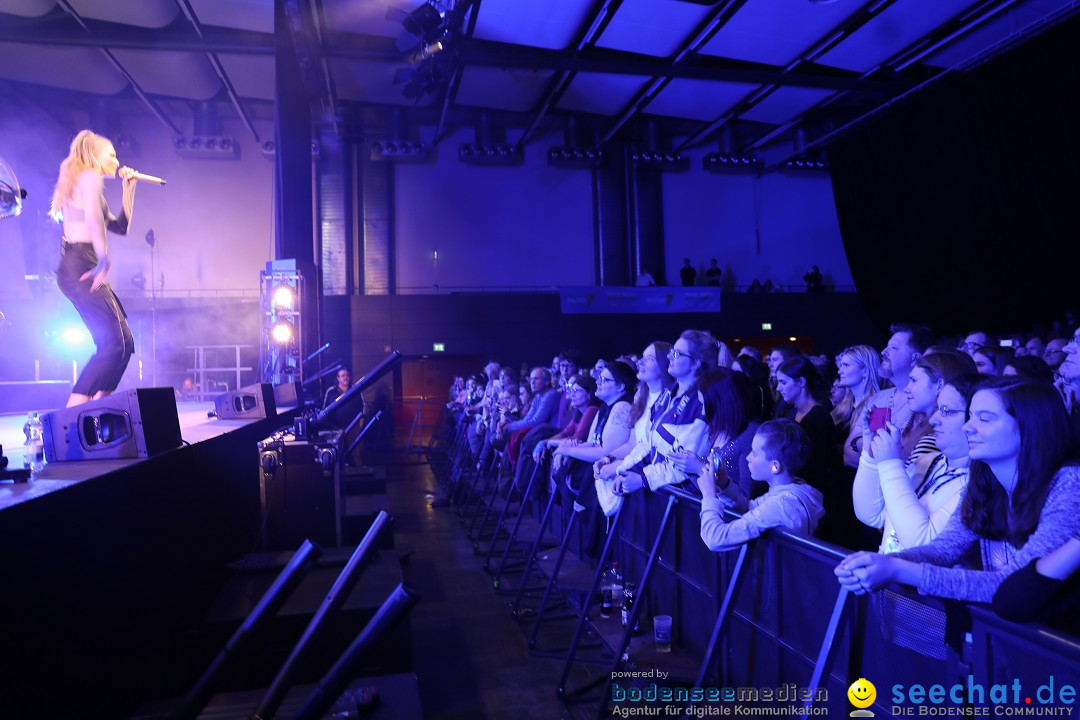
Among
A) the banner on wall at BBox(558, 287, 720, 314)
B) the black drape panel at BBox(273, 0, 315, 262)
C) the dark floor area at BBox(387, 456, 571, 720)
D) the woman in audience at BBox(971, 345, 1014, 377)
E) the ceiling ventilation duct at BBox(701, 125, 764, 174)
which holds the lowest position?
the dark floor area at BBox(387, 456, 571, 720)

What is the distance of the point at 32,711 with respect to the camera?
1.71 meters

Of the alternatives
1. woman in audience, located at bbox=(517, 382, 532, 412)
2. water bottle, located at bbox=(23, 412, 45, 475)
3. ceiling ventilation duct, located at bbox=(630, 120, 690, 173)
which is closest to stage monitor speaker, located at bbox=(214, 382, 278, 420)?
water bottle, located at bbox=(23, 412, 45, 475)

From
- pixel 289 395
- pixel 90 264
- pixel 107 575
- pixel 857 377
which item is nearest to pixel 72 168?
pixel 90 264

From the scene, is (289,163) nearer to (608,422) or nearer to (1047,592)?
(608,422)

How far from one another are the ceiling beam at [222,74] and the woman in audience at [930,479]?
11480 mm

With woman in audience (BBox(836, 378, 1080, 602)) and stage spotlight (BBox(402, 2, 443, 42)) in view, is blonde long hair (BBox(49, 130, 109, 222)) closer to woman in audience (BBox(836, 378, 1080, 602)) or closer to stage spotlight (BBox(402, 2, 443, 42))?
woman in audience (BBox(836, 378, 1080, 602))

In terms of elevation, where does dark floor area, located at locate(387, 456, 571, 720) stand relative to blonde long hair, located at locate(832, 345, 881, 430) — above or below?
below

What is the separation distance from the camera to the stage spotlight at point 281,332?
7.50 m

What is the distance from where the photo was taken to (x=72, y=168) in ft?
11.6

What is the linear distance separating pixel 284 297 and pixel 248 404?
10.0 feet

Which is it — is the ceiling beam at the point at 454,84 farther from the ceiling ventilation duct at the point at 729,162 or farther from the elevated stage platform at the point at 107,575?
the elevated stage platform at the point at 107,575

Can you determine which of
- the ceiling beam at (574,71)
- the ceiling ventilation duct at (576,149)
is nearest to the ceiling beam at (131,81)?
the ceiling beam at (574,71)

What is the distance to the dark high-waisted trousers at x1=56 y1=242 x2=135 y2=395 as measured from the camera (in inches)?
134

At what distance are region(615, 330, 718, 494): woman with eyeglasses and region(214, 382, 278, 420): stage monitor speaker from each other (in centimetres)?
227
